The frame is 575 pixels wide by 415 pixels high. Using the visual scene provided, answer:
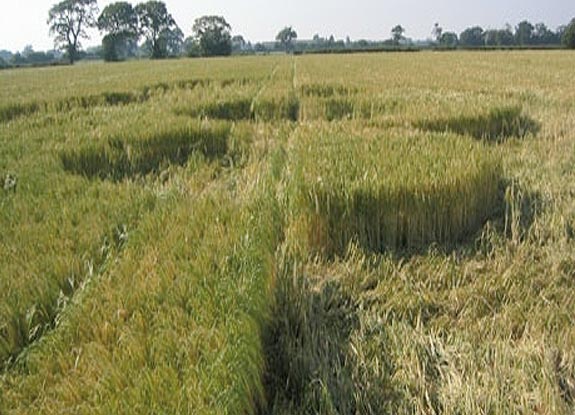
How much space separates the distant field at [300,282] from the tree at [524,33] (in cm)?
11394

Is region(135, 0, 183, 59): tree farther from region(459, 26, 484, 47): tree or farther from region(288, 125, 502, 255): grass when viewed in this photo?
region(288, 125, 502, 255): grass

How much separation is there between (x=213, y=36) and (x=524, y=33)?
69.1 metres

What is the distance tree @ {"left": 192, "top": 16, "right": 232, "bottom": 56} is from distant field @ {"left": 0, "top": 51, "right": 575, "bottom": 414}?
268 ft

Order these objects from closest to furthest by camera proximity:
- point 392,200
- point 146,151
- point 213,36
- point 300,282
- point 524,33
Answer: point 300,282, point 392,200, point 146,151, point 213,36, point 524,33

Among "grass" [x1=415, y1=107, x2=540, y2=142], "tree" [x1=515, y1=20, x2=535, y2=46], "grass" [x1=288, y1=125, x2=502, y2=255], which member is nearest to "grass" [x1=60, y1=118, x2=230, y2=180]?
"grass" [x1=288, y1=125, x2=502, y2=255]

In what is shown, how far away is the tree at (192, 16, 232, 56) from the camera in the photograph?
83.3 meters

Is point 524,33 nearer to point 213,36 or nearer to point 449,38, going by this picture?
point 449,38

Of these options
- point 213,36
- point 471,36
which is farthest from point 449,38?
point 213,36

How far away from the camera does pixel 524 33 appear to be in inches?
4227

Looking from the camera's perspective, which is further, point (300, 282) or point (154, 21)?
point (154, 21)

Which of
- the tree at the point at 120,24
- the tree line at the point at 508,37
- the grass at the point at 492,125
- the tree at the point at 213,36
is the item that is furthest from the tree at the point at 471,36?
the grass at the point at 492,125

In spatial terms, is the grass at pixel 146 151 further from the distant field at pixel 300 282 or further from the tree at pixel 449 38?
the tree at pixel 449 38

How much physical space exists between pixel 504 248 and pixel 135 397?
9.57ft

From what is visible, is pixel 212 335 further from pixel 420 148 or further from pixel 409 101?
pixel 409 101
